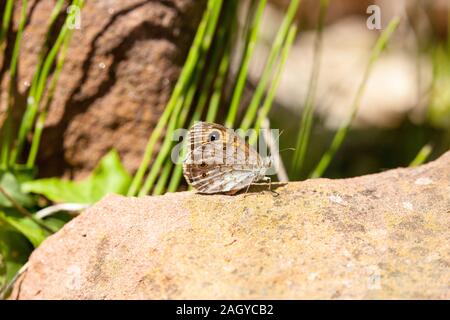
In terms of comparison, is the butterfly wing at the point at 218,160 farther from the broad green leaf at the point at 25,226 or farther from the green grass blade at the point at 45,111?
the green grass blade at the point at 45,111

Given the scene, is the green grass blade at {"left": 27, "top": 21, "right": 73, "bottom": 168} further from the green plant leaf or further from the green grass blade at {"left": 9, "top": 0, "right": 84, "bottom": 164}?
the green plant leaf

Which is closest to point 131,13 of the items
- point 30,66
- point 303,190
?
point 30,66

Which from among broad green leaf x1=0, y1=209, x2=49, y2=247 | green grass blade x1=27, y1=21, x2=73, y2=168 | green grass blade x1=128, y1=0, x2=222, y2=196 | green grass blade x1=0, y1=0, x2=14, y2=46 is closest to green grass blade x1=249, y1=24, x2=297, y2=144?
green grass blade x1=128, y1=0, x2=222, y2=196

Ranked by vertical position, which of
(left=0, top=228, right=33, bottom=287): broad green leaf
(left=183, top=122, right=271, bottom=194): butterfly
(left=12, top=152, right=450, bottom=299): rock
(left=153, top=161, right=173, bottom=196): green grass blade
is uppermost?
(left=183, top=122, right=271, bottom=194): butterfly

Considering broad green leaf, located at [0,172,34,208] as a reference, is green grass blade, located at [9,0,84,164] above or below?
above

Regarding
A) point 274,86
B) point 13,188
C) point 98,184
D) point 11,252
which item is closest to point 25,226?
point 11,252

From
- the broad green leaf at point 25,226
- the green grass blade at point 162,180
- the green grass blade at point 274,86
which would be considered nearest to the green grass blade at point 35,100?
the broad green leaf at point 25,226
